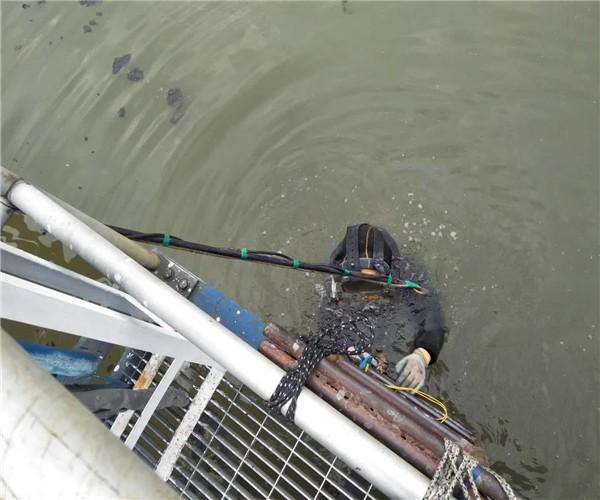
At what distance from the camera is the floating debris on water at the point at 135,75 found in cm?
526

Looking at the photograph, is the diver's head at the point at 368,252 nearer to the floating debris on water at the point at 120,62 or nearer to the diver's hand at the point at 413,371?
the diver's hand at the point at 413,371

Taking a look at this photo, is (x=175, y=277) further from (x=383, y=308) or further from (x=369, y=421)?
(x=383, y=308)

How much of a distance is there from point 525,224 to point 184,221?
2847mm

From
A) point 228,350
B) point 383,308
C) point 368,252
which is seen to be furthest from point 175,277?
point 383,308

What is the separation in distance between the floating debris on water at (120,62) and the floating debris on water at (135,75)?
0.40 feet

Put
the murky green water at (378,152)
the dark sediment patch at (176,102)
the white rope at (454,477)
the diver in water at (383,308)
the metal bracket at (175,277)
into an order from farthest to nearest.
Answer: the dark sediment patch at (176,102), the murky green water at (378,152), the diver in water at (383,308), the metal bracket at (175,277), the white rope at (454,477)

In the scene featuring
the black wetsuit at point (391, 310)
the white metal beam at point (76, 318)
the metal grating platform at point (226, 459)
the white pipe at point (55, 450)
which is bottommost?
the metal grating platform at point (226, 459)

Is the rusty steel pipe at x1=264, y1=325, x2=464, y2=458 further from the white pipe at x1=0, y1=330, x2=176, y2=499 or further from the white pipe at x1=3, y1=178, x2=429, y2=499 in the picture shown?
the white pipe at x1=0, y1=330, x2=176, y2=499

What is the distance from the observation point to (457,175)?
181 inches

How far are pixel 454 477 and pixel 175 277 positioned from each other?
152 centimetres

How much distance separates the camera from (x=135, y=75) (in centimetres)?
527

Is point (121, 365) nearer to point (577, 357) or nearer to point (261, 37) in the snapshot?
point (577, 357)

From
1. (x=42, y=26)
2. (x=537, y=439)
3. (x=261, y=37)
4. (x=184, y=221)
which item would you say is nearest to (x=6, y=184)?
(x=184, y=221)

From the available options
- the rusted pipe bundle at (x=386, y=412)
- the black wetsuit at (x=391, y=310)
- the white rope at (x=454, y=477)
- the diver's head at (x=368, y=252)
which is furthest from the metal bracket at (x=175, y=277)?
the black wetsuit at (x=391, y=310)
